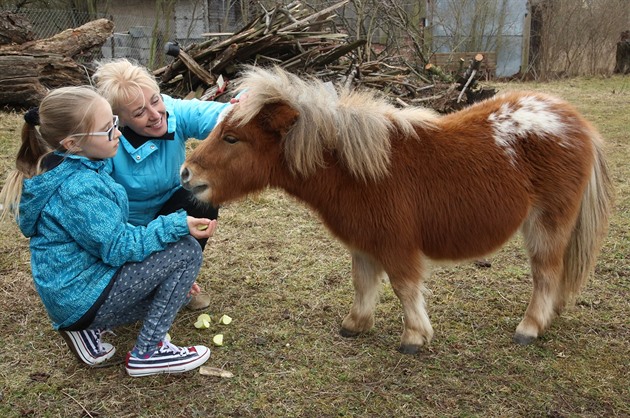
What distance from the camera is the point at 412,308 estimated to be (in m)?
3.00

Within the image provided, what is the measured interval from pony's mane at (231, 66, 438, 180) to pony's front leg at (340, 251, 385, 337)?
639mm

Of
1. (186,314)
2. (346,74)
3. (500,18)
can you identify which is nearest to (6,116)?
(346,74)

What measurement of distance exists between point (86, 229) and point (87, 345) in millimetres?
752

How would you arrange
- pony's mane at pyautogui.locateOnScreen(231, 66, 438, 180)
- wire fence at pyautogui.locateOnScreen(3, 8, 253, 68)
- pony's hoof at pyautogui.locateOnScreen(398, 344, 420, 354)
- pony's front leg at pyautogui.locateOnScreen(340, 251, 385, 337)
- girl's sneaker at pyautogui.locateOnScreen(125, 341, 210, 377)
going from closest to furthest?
1. pony's mane at pyautogui.locateOnScreen(231, 66, 438, 180)
2. girl's sneaker at pyautogui.locateOnScreen(125, 341, 210, 377)
3. pony's hoof at pyautogui.locateOnScreen(398, 344, 420, 354)
4. pony's front leg at pyautogui.locateOnScreen(340, 251, 385, 337)
5. wire fence at pyautogui.locateOnScreen(3, 8, 253, 68)

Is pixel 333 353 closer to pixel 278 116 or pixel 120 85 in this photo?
pixel 278 116

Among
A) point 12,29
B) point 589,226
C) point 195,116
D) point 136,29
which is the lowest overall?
point 589,226

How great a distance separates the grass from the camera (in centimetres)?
262

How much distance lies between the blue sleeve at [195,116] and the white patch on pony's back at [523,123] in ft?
5.22

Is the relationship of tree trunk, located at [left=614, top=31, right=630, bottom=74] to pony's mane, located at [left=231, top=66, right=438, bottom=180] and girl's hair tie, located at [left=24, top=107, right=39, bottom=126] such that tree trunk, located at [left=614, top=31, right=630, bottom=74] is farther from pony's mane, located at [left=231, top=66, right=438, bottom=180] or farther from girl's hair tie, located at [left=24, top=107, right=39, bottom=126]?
girl's hair tie, located at [left=24, top=107, right=39, bottom=126]

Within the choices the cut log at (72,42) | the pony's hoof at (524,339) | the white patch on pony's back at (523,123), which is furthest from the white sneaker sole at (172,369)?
the cut log at (72,42)

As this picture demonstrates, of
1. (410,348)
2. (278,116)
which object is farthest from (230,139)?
(410,348)

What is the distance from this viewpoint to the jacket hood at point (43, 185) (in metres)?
2.44

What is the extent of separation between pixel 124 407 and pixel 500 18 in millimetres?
19988

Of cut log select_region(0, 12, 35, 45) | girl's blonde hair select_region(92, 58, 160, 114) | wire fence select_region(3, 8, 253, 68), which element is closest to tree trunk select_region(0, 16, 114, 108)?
cut log select_region(0, 12, 35, 45)
